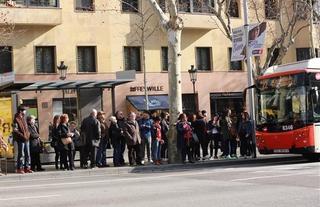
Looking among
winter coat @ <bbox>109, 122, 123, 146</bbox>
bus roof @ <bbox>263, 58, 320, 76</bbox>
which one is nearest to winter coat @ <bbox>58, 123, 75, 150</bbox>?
winter coat @ <bbox>109, 122, 123, 146</bbox>

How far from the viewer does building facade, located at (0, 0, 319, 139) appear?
3241 centimetres

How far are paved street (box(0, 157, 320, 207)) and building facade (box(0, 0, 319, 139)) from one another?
49.4ft

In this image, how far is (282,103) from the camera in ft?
63.5

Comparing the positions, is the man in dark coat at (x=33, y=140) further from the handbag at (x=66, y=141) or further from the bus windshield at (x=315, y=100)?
the bus windshield at (x=315, y=100)

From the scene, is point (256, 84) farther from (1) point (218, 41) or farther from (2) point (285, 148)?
(1) point (218, 41)

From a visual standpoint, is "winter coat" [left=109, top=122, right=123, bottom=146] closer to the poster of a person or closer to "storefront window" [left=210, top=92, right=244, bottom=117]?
the poster of a person

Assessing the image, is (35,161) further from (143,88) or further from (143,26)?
(143,26)

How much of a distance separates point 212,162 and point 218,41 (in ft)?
65.6

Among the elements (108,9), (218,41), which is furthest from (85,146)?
(218,41)

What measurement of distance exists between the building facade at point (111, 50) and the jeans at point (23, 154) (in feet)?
38.7

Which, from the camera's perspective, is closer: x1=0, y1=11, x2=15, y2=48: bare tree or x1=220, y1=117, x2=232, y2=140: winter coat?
x1=220, y1=117, x2=232, y2=140: winter coat

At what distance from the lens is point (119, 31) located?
35.1m

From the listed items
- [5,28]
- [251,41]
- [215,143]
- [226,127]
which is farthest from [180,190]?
[5,28]

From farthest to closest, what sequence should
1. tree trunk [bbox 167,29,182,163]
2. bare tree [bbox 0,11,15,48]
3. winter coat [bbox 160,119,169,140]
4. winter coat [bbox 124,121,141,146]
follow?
1. bare tree [bbox 0,11,15,48]
2. winter coat [bbox 160,119,169,140]
3. tree trunk [bbox 167,29,182,163]
4. winter coat [bbox 124,121,141,146]
